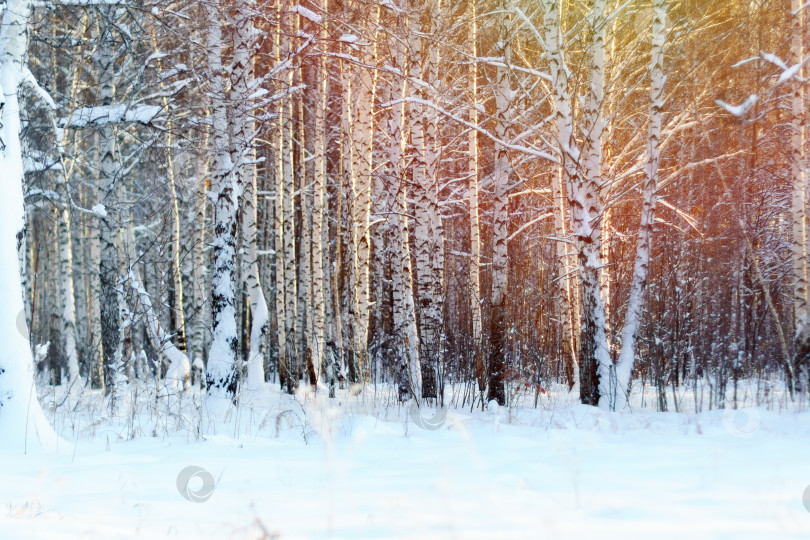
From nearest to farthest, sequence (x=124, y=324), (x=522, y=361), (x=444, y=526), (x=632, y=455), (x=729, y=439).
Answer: (x=444, y=526)
(x=632, y=455)
(x=729, y=439)
(x=124, y=324)
(x=522, y=361)

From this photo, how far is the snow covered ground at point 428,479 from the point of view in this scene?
146 inches

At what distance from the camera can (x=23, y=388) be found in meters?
6.43

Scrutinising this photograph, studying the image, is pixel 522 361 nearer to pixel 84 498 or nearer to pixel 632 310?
pixel 632 310

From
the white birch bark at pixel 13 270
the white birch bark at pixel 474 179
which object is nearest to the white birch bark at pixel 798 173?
the white birch bark at pixel 474 179

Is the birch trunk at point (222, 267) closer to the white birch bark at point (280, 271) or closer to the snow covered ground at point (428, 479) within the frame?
the snow covered ground at point (428, 479)

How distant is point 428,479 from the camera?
194 inches

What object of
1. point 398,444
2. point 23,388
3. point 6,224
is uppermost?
point 6,224

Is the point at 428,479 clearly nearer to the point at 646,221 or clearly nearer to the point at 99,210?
the point at 646,221

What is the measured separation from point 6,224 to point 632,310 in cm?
711

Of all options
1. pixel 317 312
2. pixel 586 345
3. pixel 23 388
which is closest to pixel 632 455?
pixel 586 345

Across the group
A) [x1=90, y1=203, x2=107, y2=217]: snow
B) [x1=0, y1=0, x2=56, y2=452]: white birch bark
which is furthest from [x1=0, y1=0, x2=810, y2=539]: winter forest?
[x1=90, y1=203, x2=107, y2=217]: snow

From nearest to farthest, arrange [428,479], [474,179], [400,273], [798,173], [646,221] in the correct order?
[428,479] < [646,221] < [400,273] < [798,173] < [474,179]


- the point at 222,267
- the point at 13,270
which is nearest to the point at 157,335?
the point at 222,267

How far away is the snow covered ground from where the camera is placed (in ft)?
12.1
